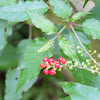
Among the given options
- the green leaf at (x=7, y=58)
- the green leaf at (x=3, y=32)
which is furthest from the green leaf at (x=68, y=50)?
the green leaf at (x=7, y=58)

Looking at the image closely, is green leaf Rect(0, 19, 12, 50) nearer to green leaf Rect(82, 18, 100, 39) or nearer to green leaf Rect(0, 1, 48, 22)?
green leaf Rect(0, 1, 48, 22)

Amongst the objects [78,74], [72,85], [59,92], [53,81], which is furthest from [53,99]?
[72,85]

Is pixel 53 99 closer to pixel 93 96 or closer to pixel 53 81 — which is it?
pixel 53 81

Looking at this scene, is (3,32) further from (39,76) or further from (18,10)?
(39,76)

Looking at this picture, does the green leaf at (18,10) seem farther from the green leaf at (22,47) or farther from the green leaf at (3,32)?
the green leaf at (22,47)

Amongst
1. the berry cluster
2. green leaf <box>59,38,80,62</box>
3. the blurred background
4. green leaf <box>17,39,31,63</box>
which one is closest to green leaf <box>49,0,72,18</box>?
green leaf <box>59,38,80,62</box>
